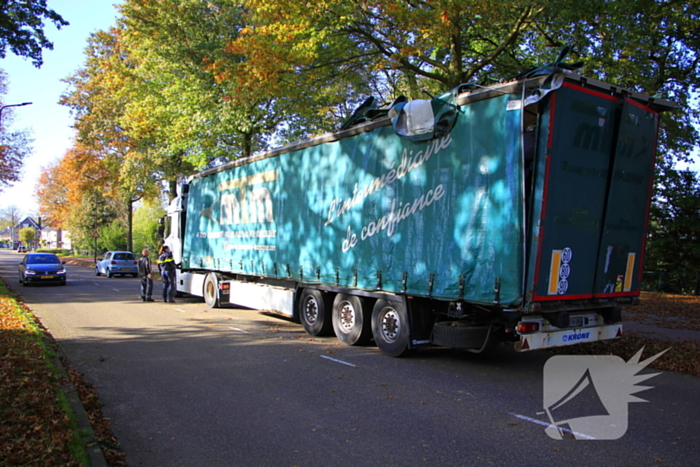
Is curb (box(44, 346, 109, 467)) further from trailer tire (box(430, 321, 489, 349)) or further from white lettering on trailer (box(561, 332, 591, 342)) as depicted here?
white lettering on trailer (box(561, 332, 591, 342))

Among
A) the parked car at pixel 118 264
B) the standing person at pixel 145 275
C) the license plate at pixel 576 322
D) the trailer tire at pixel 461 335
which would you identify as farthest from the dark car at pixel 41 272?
the license plate at pixel 576 322

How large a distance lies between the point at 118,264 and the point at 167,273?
16.1 metres

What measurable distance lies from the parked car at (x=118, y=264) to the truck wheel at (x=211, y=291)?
17398 mm

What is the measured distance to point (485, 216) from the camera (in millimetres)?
7078

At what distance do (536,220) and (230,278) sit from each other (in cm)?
1005

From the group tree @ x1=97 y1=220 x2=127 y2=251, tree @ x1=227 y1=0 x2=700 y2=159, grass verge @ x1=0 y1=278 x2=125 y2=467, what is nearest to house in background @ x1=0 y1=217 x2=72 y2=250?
tree @ x1=97 y1=220 x2=127 y2=251

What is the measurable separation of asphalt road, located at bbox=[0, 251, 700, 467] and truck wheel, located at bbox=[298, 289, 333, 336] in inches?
11.5

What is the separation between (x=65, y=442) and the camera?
439 centimetres

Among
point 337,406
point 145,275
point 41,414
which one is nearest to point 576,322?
point 337,406

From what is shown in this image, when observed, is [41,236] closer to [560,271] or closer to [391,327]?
[391,327]

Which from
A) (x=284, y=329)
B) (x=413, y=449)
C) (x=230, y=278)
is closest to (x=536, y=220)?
(x=413, y=449)

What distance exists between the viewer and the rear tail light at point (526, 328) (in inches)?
271

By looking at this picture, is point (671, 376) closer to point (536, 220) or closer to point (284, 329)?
point (536, 220)

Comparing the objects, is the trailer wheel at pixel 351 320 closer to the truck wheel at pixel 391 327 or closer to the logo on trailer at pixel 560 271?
the truck wheel at pixel 391 327
